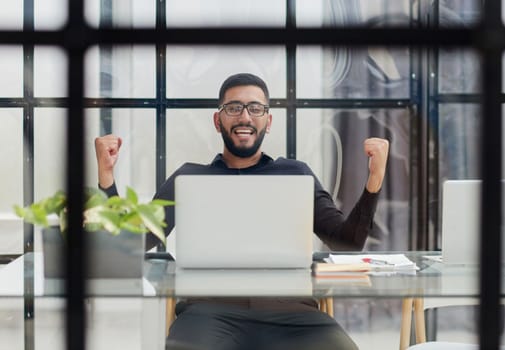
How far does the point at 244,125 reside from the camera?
297cm

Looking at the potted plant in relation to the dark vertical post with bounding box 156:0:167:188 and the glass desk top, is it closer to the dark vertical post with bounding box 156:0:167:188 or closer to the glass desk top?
the glass desk top

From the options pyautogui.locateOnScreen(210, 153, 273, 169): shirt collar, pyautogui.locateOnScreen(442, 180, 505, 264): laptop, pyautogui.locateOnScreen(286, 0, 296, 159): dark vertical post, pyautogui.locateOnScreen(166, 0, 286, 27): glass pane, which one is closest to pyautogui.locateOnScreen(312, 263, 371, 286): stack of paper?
pyautogui.locateOnScreen(442, 180, 505, 264): laptop

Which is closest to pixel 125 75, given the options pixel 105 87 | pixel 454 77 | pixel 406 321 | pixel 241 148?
pixel 105 87

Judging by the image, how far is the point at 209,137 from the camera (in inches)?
157

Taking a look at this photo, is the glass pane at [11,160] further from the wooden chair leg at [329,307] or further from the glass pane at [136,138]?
the wooden chair leg at [329,307]

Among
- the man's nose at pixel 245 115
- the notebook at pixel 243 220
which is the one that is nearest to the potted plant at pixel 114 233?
the notebook at pixel 243 220

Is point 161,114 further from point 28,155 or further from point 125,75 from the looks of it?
point 28,155

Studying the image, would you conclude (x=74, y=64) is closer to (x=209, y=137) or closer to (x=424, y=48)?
(x=424, y=48)

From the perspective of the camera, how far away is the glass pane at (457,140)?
13.2ft

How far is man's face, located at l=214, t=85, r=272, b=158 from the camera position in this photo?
293 cm

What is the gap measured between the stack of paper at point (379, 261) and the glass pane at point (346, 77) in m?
1.83

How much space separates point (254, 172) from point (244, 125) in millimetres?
226

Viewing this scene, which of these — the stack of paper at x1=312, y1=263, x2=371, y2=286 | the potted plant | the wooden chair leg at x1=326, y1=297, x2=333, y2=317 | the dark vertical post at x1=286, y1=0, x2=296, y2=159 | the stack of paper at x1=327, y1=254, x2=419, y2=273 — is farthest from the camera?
the dark vertical post at x1=286, y1=0, x2=296, y2=159

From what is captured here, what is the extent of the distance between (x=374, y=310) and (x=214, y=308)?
2.14m
